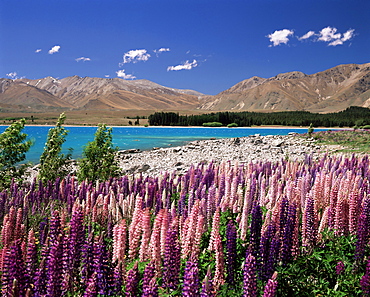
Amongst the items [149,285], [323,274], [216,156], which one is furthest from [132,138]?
[149,285]

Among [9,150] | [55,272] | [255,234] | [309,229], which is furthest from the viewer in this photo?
[9,150]

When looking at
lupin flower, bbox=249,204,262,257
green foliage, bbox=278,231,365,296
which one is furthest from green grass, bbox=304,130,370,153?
lupin flower, bbox=249,204,262,257

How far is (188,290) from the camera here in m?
2.78

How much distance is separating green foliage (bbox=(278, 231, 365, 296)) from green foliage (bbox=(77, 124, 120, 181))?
10409 mm

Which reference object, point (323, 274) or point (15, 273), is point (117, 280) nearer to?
point (15, 273)

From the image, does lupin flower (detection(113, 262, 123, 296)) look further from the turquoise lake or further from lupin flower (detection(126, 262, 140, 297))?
the turquoise lake

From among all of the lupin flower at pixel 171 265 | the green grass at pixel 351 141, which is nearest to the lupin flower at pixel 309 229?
the lupin flower at pixel 171 265

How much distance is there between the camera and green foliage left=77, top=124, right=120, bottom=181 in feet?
44.6

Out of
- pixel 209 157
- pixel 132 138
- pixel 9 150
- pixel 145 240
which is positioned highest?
pixel 9 150

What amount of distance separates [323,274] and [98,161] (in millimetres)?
11252

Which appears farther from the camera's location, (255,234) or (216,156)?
(216,156)

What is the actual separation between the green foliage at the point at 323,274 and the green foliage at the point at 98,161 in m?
10.4

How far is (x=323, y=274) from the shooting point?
4.46 metres

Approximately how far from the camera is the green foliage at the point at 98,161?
1360cm
